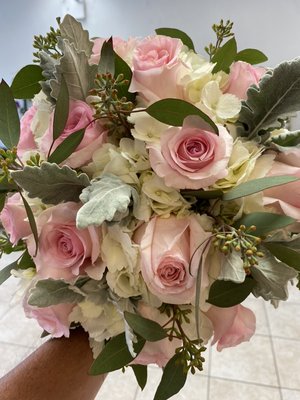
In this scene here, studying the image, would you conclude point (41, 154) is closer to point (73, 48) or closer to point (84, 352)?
point (73, 48)

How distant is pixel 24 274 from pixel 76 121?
9.2 inches

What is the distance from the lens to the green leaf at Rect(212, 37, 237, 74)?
594 mm

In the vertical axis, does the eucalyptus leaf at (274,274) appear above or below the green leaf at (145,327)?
above

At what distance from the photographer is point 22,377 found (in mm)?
647

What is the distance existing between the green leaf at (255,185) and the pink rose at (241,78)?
0.15 m

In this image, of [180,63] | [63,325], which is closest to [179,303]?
[63,325]

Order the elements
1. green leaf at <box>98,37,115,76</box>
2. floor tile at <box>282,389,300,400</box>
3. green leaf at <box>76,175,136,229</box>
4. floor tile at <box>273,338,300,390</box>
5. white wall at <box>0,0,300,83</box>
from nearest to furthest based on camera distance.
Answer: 1. green leaf at <box>76,175,136,229</box>
2. green leaf at <box>98,37,115,76</box>
3. floor tile at <box>282,389,300,400</box>
4. floor tile at <box>273,338,300,390</box>
5. white wall at <box>0,0,300,83</box>

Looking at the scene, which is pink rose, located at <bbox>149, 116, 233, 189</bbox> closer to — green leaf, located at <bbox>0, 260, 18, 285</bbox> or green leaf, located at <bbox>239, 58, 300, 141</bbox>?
green leaf, located at <bbox>239, 58, 300, 141</bbox>

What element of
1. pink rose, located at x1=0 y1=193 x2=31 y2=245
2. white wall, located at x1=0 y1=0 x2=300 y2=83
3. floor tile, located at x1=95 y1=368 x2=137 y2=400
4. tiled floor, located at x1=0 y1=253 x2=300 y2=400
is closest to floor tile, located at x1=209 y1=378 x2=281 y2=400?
tiled floor, located at x1=0 y1=253 x2=300 y2=400

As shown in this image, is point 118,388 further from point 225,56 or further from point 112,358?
point 225,56

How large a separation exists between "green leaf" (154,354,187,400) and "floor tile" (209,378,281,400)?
1719 millimetres

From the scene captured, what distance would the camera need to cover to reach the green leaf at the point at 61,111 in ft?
1.61

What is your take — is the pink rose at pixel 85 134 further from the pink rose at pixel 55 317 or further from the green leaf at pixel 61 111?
the pink rose at pixel 55 317

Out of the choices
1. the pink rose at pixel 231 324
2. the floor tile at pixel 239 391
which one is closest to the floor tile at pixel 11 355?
the floor tile at pixel 239 391
